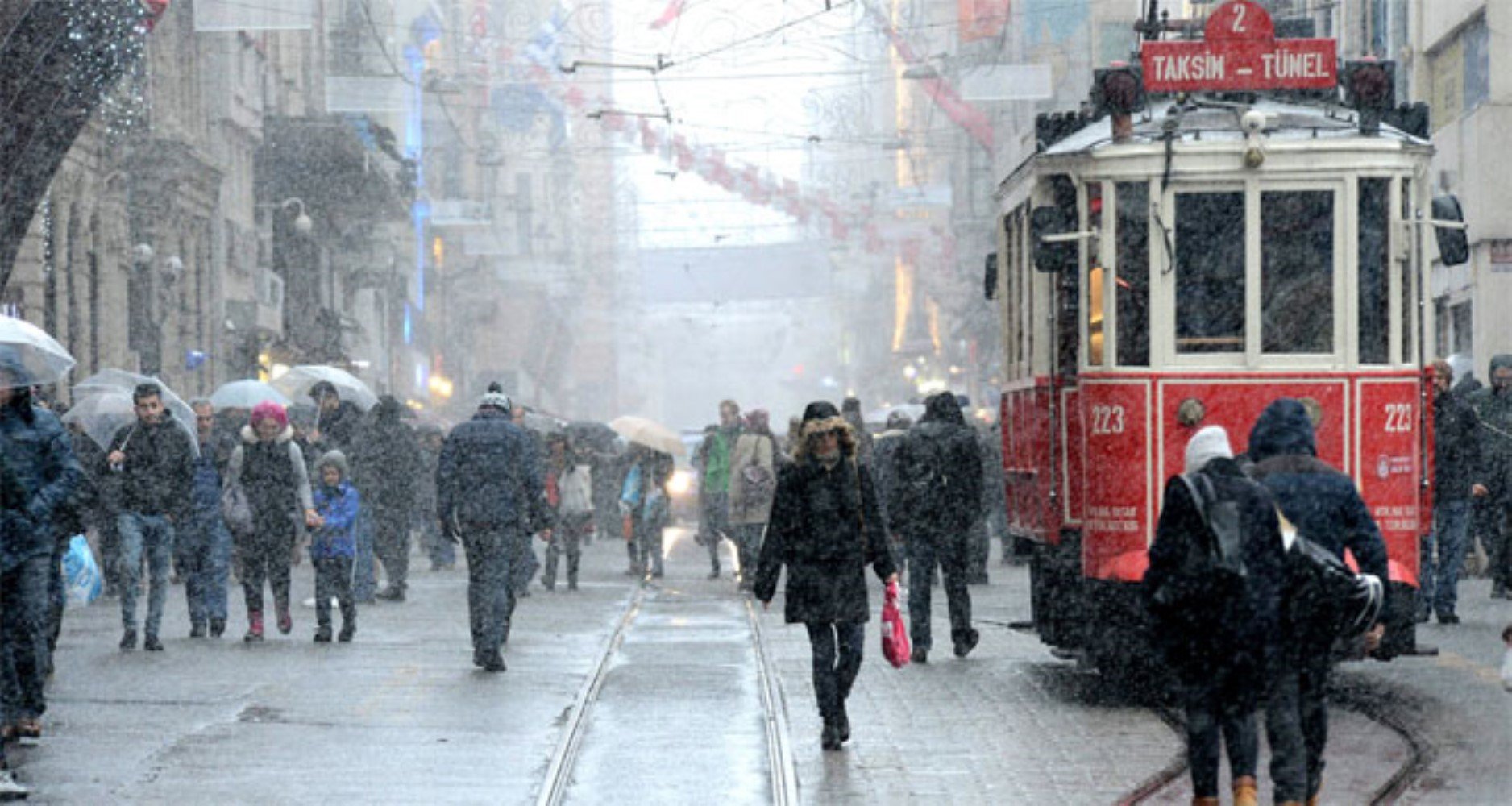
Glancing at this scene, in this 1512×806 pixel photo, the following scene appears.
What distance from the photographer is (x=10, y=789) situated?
1004 centimetres

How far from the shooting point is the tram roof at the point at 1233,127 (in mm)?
13648

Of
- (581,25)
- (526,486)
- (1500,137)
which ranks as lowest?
(526,486)

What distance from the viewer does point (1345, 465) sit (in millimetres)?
13352

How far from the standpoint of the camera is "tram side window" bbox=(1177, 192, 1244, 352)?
44.5 ft

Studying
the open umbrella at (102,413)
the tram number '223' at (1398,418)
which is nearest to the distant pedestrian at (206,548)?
the open umbrella at (102,413)

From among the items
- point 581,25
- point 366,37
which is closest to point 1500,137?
point 581,25

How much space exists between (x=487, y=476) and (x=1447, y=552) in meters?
7.01

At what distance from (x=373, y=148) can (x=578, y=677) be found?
3867 cm

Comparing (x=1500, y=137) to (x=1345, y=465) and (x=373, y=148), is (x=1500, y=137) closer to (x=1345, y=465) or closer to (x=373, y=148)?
(x=1345, y=465)

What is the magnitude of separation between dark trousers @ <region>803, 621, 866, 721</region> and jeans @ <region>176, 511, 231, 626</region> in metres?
6.63

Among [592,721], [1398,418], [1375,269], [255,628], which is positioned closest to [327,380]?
[255,628]

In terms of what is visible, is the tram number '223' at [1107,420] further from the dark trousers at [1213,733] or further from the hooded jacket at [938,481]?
the dark trousers at [1213,733]

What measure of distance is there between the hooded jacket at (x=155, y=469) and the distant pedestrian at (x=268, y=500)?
0.61 m

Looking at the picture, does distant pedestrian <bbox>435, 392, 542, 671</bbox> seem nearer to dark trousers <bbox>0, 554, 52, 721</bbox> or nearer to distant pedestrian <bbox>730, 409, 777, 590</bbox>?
dark trousers <bbox>0, 554, 52, 721</bbox>
